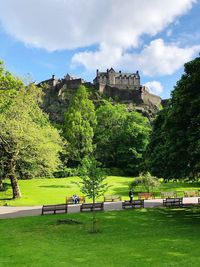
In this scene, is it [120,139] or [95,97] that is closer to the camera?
[120,139]

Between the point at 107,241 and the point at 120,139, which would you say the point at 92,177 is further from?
the point at 120,139

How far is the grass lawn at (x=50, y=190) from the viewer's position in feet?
141

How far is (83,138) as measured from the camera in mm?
83062

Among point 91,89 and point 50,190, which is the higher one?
point 91,89

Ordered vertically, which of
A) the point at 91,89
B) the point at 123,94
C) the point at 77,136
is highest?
the point at 91,89

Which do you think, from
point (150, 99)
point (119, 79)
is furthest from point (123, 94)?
point (119, 79)

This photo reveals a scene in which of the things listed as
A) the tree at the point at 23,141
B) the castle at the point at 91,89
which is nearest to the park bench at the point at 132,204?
the tree at the point at 23,141

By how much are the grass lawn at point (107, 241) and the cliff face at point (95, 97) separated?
8386 centimetres

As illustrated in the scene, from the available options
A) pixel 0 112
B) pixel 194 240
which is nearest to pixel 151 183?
pixel 0 112

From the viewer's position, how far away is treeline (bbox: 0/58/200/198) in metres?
28.0

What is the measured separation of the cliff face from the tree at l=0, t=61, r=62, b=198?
64.3 metres

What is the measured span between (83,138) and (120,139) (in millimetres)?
10877

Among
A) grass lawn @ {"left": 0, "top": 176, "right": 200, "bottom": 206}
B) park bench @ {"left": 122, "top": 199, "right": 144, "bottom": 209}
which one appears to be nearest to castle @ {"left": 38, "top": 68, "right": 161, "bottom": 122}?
grass lawn @ {"left": 0, "top": 176, "right": 200, "bottom": 206}

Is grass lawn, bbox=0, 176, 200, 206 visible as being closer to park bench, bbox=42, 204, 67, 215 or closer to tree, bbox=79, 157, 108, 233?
park bench, bbox=42, 204, 67, 215
